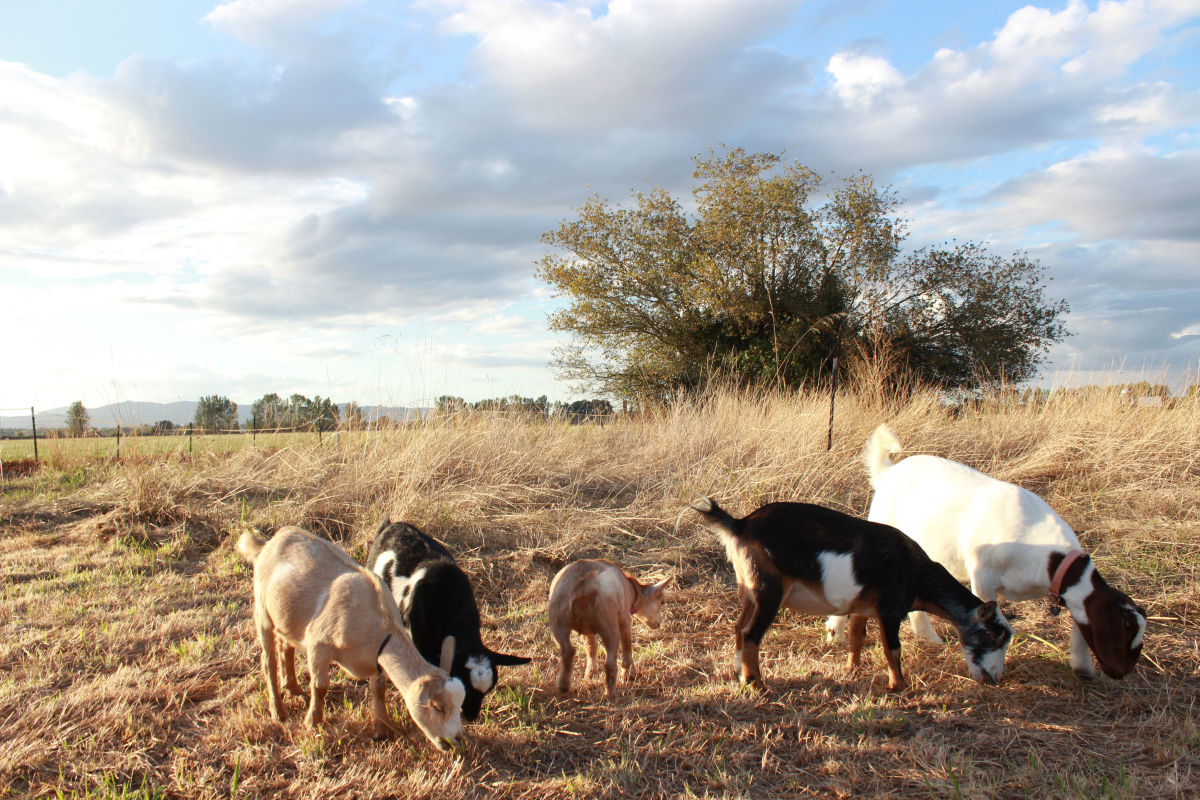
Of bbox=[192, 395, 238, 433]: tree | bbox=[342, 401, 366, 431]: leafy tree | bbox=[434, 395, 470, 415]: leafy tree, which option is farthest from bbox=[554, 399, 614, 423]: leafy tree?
bbox=[192, 395, 238, 433]: tree

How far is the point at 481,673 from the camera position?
3.23m

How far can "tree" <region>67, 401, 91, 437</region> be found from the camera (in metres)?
11.9

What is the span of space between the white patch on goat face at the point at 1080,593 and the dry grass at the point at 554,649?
376mm

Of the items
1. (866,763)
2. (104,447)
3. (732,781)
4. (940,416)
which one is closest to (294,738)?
(732,781)

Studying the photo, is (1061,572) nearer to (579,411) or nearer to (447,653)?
(447,653)

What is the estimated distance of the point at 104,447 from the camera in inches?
432

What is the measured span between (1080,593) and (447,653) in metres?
3.12

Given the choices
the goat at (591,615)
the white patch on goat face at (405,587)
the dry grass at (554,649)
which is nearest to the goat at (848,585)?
the dry grass at (554,649)

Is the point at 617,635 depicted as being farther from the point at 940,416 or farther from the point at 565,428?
the point at 940,416

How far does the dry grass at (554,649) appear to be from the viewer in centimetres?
292

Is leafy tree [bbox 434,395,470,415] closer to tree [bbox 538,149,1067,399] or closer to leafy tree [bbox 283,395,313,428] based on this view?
leafy tree [bbox 283,395,313,428]

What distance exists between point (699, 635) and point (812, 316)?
56.7ft

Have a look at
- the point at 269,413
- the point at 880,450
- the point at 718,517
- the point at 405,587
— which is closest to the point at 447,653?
the point at 405,587

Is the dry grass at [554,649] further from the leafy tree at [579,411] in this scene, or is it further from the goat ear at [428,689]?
the leafy tree at [579,411]
